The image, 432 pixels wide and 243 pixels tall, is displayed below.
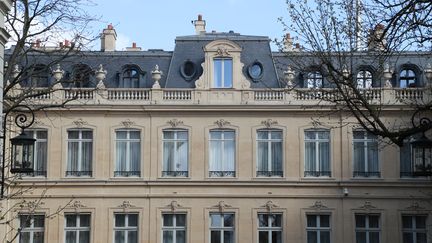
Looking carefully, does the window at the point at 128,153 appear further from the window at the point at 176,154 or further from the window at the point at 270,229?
the window at the point at 270,229

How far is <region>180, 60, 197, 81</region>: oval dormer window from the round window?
2.42 metres

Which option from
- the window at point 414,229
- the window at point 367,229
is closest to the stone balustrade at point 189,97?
the window at point 414,229

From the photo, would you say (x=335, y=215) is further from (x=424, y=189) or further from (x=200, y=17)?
(x=200, y=17)

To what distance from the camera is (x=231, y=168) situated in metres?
40.4

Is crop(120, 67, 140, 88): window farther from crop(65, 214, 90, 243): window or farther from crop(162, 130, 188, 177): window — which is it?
crop(65, 214, 90, 243): window

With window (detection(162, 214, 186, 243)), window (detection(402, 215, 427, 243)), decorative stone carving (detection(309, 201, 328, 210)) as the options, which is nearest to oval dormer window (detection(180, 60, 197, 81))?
window (detection(162, 214, 186, 243))

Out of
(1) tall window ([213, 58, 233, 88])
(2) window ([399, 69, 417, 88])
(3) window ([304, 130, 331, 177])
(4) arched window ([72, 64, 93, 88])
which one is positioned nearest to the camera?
(4) arched window ([72, 64, 93, 88])

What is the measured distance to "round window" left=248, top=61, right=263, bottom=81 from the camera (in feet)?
135

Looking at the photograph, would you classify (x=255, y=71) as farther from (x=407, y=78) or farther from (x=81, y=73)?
(x=81, y=73)

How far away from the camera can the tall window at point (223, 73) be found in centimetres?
4066

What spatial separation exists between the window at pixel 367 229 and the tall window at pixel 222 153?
5.63 meters

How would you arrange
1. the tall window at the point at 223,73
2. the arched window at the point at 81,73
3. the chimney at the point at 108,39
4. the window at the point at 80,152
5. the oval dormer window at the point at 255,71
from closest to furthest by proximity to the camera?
the arched window at the point at 81,73 → the window at the point at 80,152 → the tall window at the point at 223,73 → the oval dormer window at the point at 255,71 → the chimney at the point at 108,39

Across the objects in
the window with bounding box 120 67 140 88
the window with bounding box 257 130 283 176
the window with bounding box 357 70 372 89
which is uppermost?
the window with bounding box 120 67 140 88

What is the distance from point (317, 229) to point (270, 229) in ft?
6.44
